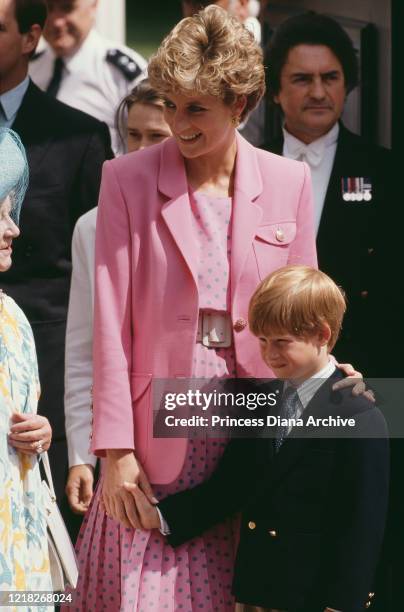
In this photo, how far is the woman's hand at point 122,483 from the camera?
3.99 meters

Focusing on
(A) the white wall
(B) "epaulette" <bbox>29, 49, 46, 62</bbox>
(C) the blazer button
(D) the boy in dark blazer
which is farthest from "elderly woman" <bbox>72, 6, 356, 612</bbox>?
(A) the white wall

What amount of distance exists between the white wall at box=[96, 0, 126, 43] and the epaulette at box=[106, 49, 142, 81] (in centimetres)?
7

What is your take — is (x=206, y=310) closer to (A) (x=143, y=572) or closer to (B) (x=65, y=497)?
(A) (x=143, y=572)

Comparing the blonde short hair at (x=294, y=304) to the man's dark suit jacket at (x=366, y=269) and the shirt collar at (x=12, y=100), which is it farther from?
the shirt collar at (x=12, y=100)

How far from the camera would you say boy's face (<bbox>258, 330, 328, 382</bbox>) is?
3.89 metres

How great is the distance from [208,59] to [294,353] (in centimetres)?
88

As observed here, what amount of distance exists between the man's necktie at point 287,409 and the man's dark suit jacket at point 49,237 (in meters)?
1.30

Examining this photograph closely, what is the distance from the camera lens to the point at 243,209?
13.5ft

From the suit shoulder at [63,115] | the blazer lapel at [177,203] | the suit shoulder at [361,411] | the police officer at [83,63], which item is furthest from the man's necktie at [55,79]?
the suit shoulder at [361,411]

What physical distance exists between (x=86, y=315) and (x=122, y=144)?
1.01 metres

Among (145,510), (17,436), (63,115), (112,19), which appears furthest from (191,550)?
(112,19)

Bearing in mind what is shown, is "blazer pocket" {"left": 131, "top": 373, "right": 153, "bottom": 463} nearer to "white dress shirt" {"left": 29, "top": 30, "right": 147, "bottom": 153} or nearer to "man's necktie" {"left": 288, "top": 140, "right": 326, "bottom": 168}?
"man's necktie" {"left": 288, "top": 140, "right": 326, "bottom": 168}

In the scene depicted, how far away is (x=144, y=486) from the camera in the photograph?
4.02 metres

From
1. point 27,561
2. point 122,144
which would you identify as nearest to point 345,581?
point 27,561
